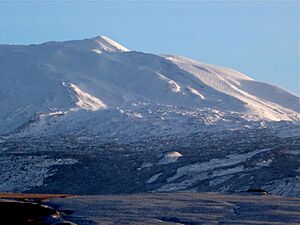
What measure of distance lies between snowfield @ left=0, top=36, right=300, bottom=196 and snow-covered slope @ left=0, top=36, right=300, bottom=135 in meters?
0.23

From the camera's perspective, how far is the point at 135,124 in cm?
10375

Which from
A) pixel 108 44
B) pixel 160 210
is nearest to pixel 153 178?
pixel 160 210

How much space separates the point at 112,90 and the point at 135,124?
1514 inches

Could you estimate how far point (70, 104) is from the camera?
411 feet

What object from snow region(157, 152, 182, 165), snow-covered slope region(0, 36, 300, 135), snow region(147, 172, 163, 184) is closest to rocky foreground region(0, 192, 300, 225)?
snow region(147, 172, 163, 184)

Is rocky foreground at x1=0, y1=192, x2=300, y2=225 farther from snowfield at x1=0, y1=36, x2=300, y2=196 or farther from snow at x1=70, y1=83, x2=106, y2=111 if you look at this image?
snow at x1=70, y1=83, x2=106, y2=111

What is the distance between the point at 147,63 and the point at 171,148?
267 ft

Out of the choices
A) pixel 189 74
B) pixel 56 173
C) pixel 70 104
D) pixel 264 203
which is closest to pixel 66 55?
pixel 189 74

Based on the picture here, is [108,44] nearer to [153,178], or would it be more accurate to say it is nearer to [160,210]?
[153,178]

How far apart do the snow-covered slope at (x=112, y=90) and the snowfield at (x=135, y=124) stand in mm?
229

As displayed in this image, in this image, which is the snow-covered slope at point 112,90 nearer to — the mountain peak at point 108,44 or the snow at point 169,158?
the mountain peak at point 108,44

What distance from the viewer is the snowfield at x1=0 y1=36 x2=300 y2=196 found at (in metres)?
54.3

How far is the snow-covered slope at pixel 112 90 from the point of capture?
113000 mm

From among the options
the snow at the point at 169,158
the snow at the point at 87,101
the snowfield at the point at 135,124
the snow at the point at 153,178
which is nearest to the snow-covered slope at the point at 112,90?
the snow at the point at 87,101
